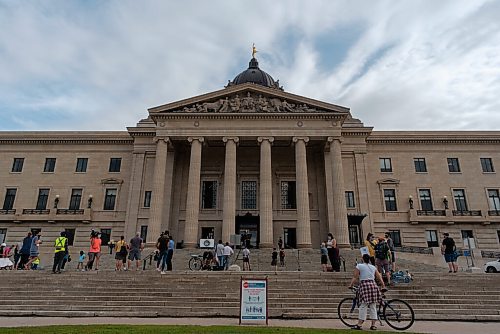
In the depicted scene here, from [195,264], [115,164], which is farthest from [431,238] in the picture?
[115,164]

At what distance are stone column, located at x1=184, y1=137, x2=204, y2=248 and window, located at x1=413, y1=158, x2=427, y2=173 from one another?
949 inches

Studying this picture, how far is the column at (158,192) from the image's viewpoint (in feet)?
108

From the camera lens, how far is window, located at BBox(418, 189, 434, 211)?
38469mm

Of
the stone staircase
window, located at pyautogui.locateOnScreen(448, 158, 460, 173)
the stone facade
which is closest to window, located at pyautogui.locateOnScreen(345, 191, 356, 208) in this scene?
the stone facade

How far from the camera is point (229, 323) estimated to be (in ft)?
36.5

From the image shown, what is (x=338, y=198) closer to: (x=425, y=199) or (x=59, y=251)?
(x=425, y=199)

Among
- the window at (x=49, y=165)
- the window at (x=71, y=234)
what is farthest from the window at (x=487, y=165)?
the window at (x=49, y=165)

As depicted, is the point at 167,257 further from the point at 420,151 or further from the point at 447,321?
the point at 420,151

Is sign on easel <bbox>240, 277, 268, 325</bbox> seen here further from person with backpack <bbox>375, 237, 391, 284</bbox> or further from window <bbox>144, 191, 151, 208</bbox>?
window <bbox>144, 191, 151, 208</bbox>

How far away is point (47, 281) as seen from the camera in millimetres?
16547

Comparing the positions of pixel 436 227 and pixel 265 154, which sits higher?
pixel 265 154

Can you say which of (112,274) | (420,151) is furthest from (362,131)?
(112,274)

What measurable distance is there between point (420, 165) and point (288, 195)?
1546 centimetres

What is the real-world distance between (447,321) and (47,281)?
16725 mm
